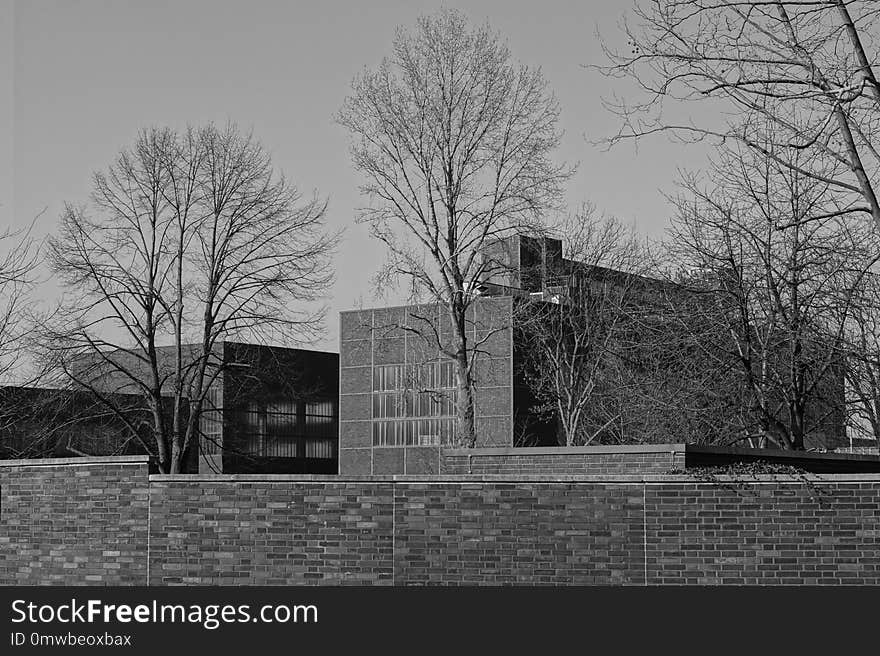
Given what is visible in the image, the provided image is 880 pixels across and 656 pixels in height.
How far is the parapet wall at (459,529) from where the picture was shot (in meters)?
13.6

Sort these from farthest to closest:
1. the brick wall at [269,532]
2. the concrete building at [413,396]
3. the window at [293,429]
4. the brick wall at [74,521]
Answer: the window at [293,429], the concrete building at [413,396], the brick wall at [74,521], the brick wall at [269,532]

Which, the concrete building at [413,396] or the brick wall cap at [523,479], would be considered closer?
the brick wall cap at [523,479]

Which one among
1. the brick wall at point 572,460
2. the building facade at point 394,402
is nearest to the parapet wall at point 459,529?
the brick wall at point 572,460

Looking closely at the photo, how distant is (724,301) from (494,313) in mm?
27800

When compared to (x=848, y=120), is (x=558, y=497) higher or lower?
lower

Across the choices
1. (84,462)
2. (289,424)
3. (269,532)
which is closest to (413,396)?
(289,424)

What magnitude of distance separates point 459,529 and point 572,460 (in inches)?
171

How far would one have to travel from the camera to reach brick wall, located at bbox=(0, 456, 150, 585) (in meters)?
15.7

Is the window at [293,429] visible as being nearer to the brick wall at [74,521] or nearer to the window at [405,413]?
the window at [405,413]

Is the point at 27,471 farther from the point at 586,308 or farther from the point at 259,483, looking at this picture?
the point at 586,308

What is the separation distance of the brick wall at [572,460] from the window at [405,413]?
4990cm

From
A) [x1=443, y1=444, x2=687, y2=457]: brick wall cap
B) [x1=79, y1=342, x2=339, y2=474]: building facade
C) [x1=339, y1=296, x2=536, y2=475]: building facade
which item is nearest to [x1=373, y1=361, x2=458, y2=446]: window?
[x1=339, y1=296, x2=536, y2=475]: building facade
